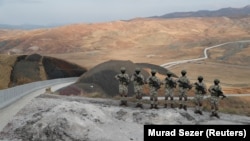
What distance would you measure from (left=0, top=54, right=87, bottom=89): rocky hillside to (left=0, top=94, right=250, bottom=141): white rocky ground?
1935 cm

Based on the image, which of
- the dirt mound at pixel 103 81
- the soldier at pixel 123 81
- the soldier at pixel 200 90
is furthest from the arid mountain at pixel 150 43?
the soldier at pixel 200 90

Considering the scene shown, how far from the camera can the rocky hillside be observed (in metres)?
39.6

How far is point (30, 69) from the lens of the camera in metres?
43.4

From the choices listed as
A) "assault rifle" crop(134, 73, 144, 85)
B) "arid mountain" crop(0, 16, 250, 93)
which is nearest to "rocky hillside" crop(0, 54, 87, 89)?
"assault rifle" crop(134, 73, 144, 85)

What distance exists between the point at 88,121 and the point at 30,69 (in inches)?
1124

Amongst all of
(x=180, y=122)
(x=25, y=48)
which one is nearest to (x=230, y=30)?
(x=25, y=48)

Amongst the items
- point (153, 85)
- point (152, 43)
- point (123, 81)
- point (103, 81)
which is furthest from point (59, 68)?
point (152, 43)

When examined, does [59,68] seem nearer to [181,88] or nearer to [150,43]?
[181,88]

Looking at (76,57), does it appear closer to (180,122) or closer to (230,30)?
(230,30)

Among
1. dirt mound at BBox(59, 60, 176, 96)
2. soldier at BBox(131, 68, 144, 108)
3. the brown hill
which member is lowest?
dirt mound at BBox(59, 60, 176, 96)

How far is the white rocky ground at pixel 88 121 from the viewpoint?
15.0m

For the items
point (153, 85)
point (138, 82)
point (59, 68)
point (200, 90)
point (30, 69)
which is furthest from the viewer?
point (59, 68)

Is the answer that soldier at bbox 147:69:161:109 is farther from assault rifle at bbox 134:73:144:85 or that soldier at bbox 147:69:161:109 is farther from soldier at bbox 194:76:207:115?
soldier at bbox 194:76:207:115

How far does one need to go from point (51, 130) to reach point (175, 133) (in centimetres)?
481
